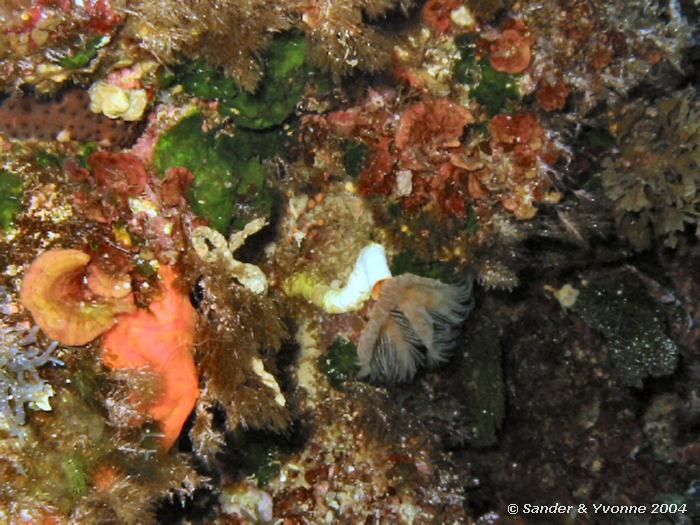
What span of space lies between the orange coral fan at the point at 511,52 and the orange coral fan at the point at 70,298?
3409mm

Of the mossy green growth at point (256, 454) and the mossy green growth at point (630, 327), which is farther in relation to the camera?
the mossy green growth at point (630, 327)

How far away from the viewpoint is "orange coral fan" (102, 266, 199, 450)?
322 centimetres

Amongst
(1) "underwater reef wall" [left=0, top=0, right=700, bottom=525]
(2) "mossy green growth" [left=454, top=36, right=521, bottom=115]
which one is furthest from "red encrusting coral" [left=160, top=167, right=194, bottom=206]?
(2) "mossy green growth" [left=454, top=36, right=521, bottom=115]

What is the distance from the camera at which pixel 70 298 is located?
294 cm

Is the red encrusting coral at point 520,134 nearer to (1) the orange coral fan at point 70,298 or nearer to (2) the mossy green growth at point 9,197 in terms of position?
(1) the orange coral fan at point 70,298

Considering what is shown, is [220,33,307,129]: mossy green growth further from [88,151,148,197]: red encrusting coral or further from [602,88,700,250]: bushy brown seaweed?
[602,88,700,250]: bushy brown seaweed

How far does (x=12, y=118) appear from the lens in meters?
2.97

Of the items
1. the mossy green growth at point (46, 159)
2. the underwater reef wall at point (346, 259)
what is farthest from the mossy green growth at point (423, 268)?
the mossy green growth at point (46, 159)

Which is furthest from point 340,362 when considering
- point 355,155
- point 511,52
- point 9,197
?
point 511,52

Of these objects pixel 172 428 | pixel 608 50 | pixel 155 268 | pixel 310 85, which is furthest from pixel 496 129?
pixel 172 428

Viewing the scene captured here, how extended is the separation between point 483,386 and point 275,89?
3353 mm

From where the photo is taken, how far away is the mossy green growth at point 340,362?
4.84m

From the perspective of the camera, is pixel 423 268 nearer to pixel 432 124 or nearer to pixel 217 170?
pixel 432 124

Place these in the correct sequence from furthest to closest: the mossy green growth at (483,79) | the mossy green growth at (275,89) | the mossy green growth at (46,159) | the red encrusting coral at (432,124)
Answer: the mossy green growth at (483,79)
the red encrusting coral at (432,124)
the mossy green growth at (275,89)
the mossy green growth at (46,159)
